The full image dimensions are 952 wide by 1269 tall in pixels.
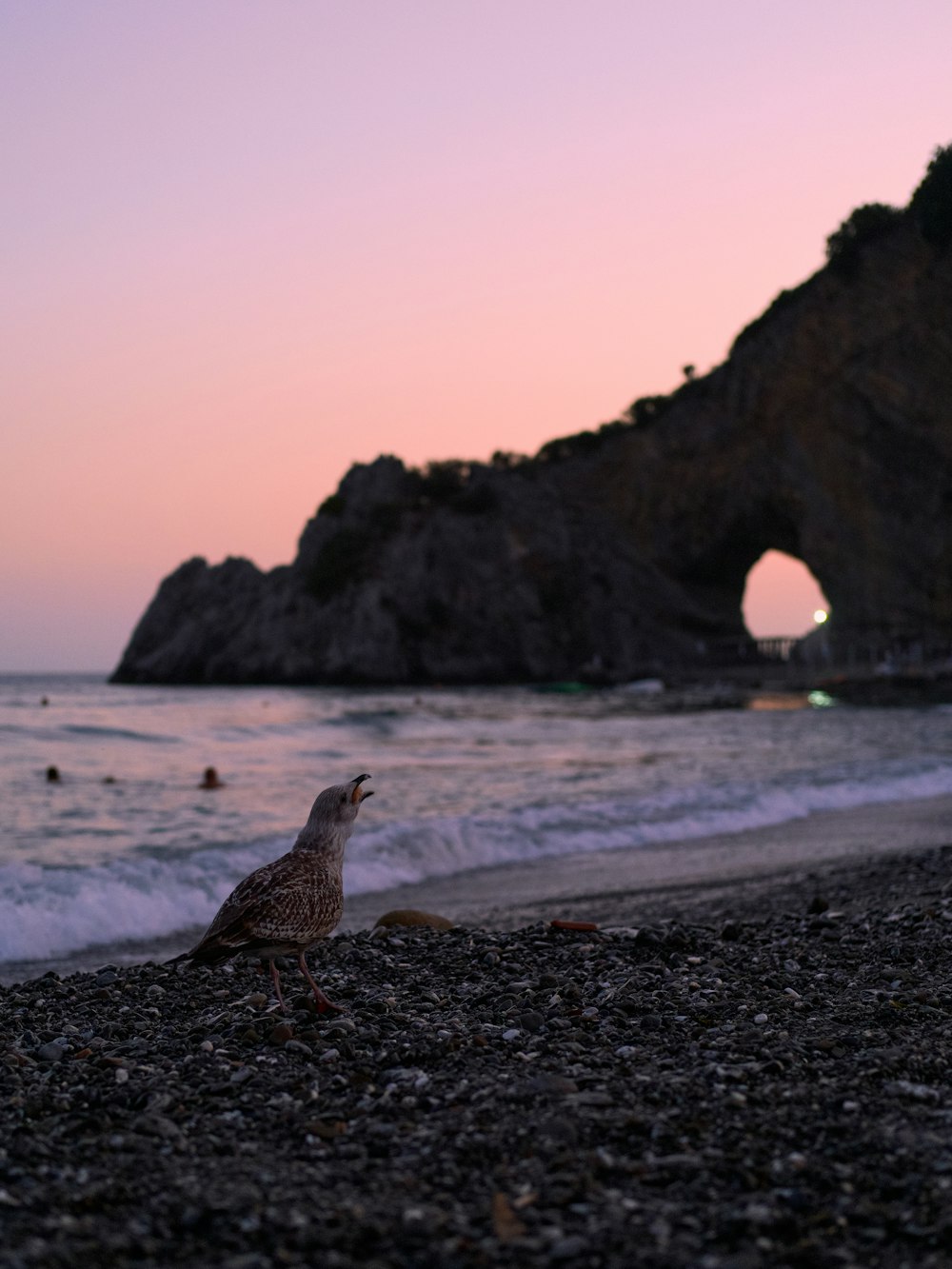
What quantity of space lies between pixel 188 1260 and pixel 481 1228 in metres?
0.88

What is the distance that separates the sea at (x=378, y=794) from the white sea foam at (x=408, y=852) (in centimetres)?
3

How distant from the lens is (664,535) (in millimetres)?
112125

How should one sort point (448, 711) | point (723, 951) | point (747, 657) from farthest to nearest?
point (747, 657), point (448, 711), point (723, 951)

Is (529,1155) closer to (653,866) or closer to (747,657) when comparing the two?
(653,866)

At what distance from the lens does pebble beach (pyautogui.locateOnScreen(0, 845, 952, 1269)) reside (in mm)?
3580

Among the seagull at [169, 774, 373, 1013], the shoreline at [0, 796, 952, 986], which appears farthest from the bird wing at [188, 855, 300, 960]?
the shoreline at [0, 796, 952, 986]

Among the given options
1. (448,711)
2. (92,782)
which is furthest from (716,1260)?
(448,711)

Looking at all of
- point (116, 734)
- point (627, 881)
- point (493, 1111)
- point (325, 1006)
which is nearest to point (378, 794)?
point (627, 881)

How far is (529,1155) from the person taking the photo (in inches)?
165

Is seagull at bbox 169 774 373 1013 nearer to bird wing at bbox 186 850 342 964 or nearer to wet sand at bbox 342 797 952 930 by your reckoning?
bird wing at bbox 186 850 342 964

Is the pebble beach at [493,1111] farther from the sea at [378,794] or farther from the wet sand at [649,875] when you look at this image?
the sea at [378,794]

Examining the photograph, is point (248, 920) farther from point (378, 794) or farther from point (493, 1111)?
point (378, 794)

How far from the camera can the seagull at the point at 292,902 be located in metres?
5.99

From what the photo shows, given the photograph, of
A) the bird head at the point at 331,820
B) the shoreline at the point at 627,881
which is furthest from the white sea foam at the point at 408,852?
the bird head at the point at 331,820
